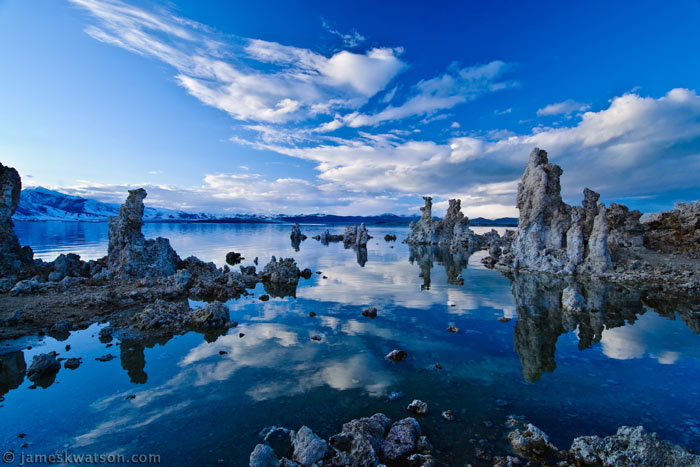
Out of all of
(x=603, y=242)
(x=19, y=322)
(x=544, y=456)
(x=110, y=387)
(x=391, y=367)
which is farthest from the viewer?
(x=603, y=242)

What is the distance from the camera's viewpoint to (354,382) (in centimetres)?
1227

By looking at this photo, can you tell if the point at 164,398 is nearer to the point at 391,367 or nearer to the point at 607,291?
the point at 391,367

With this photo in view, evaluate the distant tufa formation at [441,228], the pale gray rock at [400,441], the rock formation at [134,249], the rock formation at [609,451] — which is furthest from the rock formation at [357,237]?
the rock formation at [609,451]

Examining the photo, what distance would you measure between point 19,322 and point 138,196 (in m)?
17.3

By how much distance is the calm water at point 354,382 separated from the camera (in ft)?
30.3

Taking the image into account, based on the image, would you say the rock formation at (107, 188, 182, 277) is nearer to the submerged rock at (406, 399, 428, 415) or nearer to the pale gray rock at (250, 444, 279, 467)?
the pale gray rock at (250, 444, 279, 467)

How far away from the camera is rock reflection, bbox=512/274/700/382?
15.8 m

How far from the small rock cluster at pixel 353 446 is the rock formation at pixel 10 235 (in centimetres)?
3154

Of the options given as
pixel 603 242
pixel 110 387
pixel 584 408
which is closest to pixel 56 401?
pixel 110 387

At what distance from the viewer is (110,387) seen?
11680 millimetres

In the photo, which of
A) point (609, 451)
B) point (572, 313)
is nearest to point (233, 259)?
point (572, 313)

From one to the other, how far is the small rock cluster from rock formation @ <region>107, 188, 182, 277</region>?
85.4 feet

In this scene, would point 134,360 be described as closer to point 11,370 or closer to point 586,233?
point 11,370

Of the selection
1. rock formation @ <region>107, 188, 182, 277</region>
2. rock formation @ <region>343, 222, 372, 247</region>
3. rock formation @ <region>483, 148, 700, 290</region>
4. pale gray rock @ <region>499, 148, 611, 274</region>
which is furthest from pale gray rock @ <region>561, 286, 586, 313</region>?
rock formation @ <region>343, 222, 372, 247</region>
